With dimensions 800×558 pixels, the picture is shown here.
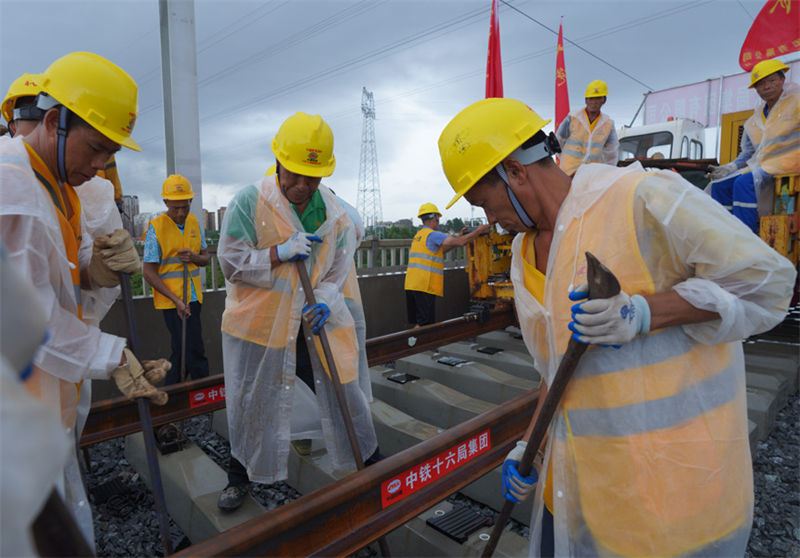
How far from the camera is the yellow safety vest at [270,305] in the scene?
3.09 meters

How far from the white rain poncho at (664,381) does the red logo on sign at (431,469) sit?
3.83 ft

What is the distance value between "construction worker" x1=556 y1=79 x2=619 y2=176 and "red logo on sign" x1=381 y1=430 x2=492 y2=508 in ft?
15.7

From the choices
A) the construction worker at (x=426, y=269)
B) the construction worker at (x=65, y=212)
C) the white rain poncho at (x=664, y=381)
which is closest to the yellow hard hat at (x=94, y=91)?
the construction worker at (x=65, y=212)

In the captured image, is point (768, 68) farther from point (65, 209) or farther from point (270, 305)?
point (65, 209)

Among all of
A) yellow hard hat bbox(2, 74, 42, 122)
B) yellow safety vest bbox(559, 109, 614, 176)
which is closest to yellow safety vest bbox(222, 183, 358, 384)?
yellow hard hat bbox(2, 74, 42, 122)

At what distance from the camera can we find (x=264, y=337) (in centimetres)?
310

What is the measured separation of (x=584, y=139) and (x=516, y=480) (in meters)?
6.12

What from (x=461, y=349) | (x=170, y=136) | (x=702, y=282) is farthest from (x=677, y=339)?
(x=170, y=136)

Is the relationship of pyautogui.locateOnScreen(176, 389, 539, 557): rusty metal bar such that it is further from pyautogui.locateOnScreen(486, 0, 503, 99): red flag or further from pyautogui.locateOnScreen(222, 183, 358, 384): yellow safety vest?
pyautogui.locateOnScreen(486, 0, 503, 99): red flag

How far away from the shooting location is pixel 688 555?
133cm

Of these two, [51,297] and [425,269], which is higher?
[51,297]

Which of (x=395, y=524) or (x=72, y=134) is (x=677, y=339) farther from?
(x=72, y=134)

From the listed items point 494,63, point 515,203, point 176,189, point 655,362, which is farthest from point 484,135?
point 494,63

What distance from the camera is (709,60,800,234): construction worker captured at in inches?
198
